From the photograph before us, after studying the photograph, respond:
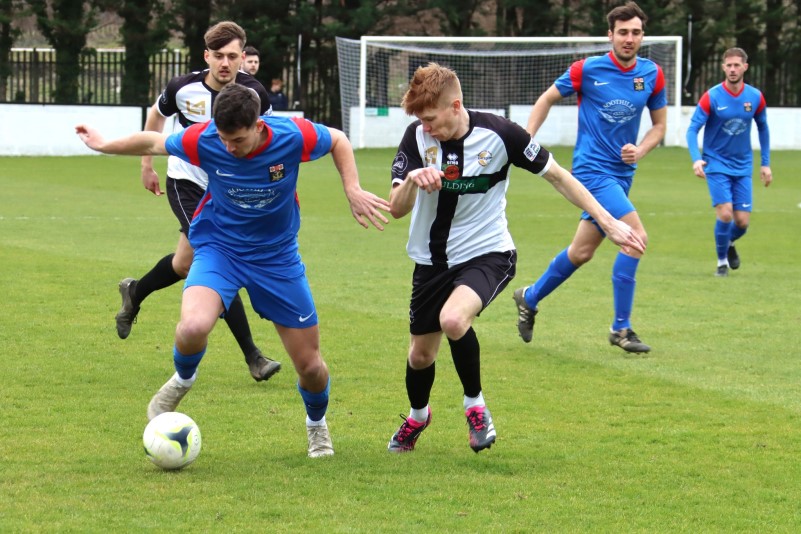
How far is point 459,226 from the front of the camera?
220 inches

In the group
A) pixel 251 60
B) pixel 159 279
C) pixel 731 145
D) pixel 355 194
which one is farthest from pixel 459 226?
pixel 731 145

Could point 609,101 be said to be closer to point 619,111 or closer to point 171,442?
point 619,111

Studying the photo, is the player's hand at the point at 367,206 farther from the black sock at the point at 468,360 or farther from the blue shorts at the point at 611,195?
the blue shorts at the point at 611,195

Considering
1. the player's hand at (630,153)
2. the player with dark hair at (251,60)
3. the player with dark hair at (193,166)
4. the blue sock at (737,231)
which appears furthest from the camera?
the blue sock at (737,231)

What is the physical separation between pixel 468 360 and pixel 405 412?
949mm

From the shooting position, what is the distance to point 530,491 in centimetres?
489

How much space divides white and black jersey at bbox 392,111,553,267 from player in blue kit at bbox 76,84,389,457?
0.34 meters

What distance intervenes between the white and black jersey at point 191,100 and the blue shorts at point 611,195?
2.39 metres

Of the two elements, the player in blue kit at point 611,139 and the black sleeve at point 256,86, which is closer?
the black sleeve at point 256,86

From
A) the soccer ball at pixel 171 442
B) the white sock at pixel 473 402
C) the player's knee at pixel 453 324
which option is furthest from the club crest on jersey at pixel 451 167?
the soccer ball at pixel 171 442

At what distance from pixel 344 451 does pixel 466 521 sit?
1.16 meters

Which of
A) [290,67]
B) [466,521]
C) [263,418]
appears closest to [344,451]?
[263,418]

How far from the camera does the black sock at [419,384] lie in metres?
5.62

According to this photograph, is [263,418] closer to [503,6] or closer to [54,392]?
[54,392]
